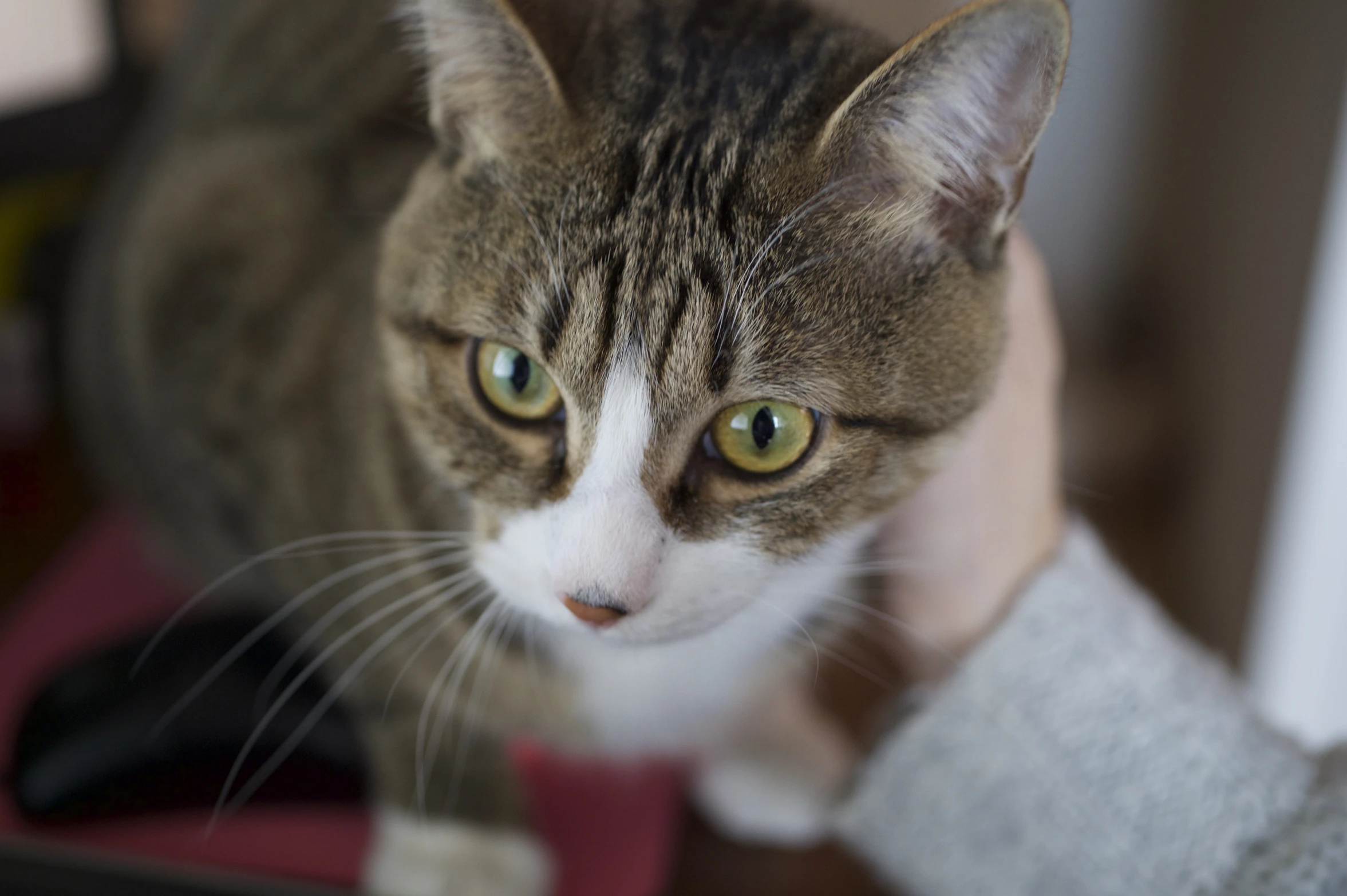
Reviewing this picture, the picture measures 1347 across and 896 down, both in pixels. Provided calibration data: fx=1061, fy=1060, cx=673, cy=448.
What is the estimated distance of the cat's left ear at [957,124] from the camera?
17.5 inches

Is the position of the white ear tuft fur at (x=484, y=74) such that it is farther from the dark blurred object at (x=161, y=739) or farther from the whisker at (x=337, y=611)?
the dark blurred object at (x=161, y=739)

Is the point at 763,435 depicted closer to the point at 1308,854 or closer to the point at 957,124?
the point at 957,124

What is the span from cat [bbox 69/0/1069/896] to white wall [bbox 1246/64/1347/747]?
1.62 feet

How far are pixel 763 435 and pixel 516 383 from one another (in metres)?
0.13

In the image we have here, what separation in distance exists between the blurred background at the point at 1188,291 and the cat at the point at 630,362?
0.11 m

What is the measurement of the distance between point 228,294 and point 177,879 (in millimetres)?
487

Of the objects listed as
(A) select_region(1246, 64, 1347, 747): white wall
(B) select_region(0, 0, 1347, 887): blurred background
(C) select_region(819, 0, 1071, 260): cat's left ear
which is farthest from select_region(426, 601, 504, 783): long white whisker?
(A) select_region(1246, 64, 1347, 747): white wall

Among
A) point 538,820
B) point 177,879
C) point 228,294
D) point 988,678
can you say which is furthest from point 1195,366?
point 177,879

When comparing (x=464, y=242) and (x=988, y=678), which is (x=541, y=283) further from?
(x=988, y=678)

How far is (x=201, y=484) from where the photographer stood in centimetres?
90

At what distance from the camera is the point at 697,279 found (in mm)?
513

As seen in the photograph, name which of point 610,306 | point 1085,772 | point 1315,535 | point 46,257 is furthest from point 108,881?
point 1315,535

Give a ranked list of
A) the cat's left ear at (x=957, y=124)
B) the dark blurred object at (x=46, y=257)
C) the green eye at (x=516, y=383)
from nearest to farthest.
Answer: the cat's left ear at (x=957, y=124) < the green eye at (x=516, y=383) < the dark blurred object at (x=46, y=257)

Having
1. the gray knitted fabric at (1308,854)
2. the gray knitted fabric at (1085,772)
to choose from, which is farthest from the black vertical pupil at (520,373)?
the gray knitted fabric at (1308,854)
